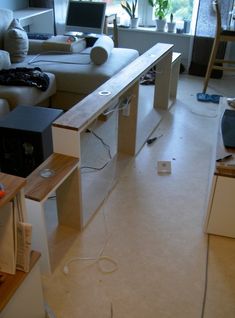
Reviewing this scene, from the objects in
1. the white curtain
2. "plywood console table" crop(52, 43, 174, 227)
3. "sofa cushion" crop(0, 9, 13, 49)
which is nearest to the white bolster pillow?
"sofa cushion" crop(0, 9, 13, 49)

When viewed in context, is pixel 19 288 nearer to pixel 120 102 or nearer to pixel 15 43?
pixel 120 102

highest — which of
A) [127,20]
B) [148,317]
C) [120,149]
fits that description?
[127,20]

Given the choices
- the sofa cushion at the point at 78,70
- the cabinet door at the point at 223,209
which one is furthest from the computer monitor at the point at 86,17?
the cabinet door at the point at 223,209

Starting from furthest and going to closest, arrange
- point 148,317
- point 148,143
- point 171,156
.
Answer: point 148,143 < point 171,156 < point 148,317

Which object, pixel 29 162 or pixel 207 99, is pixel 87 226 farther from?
pixel 207 99

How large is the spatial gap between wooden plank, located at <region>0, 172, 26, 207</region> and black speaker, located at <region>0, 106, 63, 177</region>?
897mm

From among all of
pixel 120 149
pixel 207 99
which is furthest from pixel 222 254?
pixel 207 99

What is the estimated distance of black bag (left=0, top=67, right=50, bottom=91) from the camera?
2602mm

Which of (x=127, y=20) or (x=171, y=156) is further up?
(x=127, y=20)

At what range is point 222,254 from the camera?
1.71m

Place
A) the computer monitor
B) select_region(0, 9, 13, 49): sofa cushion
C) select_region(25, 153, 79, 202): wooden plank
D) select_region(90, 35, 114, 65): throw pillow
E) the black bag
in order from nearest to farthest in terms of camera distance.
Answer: select_region(25, 153, 79, 202): wooden plank, the black bag, select_region(90, 35, 114, 65): throw pillow, select_region(0, 9, 13, 49): sofa cushion, the computer monitor

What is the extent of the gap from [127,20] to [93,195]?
11.7 ft

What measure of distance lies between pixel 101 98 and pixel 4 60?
148 cm

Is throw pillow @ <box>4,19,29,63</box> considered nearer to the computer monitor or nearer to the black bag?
the black bag
